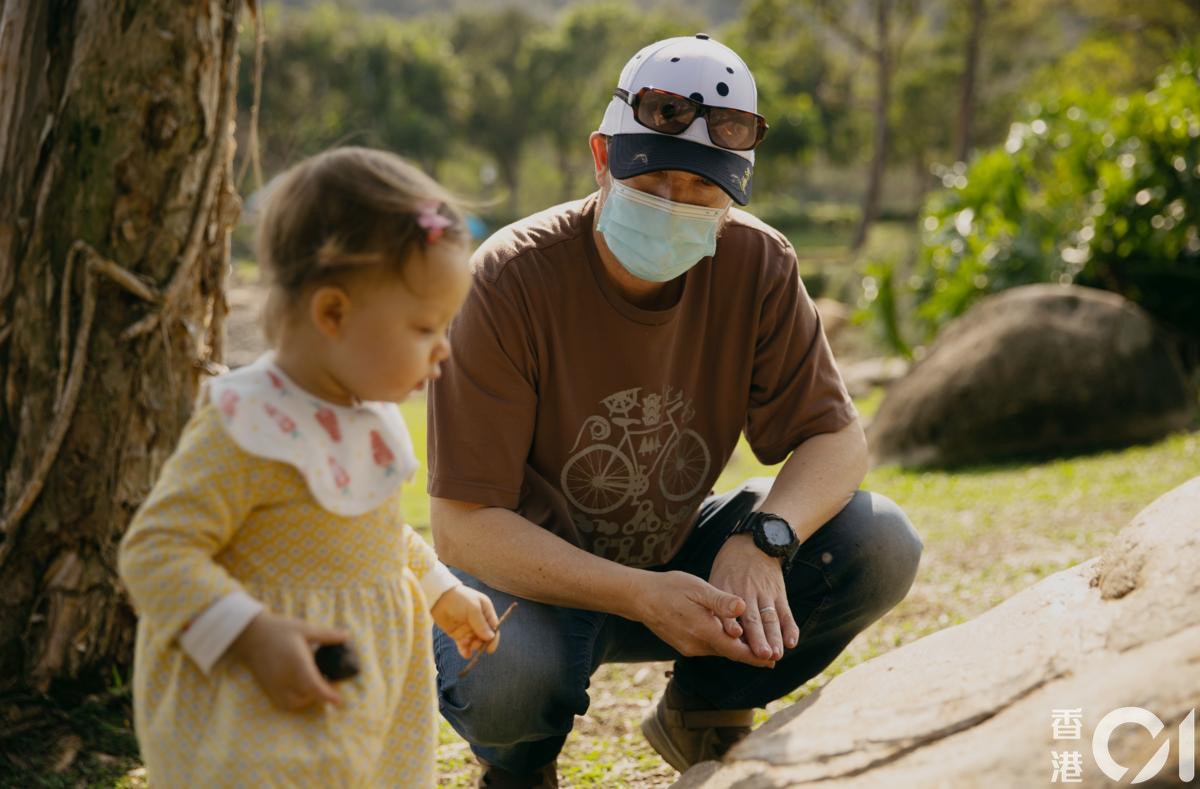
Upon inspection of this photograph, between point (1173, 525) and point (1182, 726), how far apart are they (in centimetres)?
75

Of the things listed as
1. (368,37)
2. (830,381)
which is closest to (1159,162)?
(830,381)

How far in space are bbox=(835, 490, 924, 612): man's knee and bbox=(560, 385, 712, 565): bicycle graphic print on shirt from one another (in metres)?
0.33

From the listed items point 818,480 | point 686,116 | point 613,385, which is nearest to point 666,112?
point 686,116

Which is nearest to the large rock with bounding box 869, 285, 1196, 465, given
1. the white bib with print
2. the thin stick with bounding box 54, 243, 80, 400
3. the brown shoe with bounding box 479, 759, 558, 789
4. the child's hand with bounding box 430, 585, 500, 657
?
the brown shoe with bounding box 479, 759, 558, 789

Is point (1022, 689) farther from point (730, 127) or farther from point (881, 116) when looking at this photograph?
point (881, 116)

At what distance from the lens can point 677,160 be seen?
2.39 metres

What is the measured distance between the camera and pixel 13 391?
9.30 ft

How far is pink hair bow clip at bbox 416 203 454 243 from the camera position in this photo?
1658mm

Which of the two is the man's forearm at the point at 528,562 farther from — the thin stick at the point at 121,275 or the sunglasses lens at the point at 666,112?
the thin stick at the point at 121,275

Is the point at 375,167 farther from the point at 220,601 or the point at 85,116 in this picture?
the point at 85,116

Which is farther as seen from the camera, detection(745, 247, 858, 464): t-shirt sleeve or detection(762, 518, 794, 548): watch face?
detection(745, 247, 858, 464): t-shirt sleeve

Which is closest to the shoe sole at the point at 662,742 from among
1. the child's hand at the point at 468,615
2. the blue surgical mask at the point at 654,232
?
the child's hand at the point at 468,615

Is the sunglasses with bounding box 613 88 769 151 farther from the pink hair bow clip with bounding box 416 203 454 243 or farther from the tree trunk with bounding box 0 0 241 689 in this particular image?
the tree trunk with bounding box 0 0 241 689

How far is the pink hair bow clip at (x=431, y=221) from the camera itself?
5.44 ft
